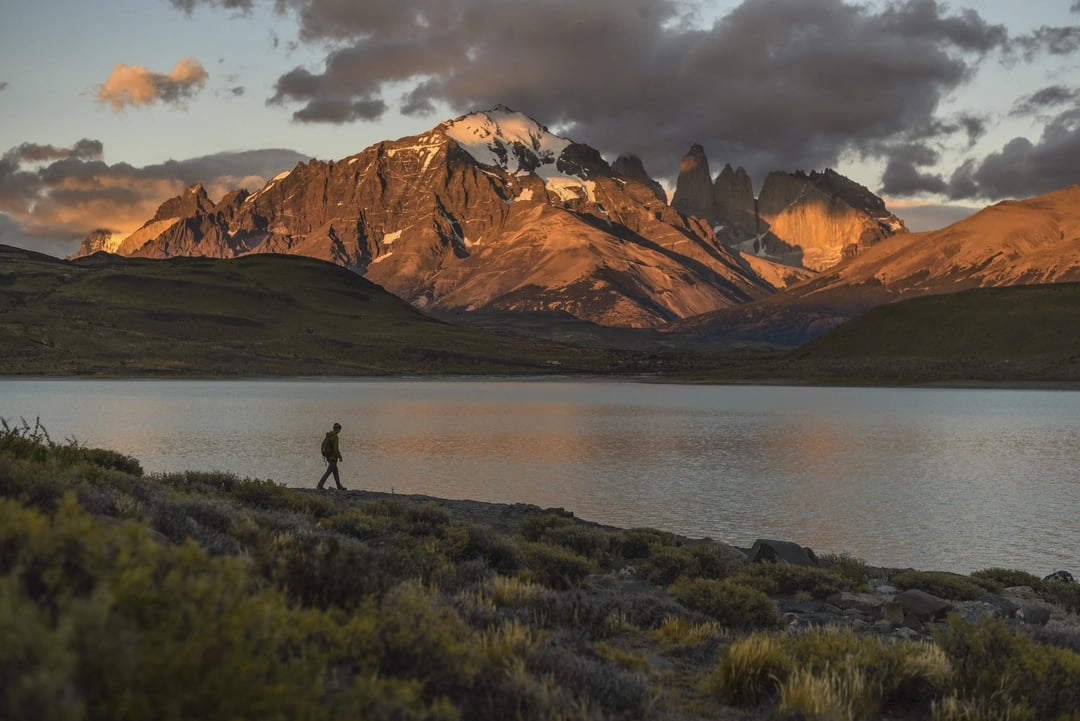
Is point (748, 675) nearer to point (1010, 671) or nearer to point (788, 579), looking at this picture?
point (1010, 671)

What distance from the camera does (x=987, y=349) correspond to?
17562 centimetres

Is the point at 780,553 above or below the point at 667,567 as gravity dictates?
below

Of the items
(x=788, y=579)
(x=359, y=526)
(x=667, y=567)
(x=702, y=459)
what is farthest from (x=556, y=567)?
(x=702, y=459)

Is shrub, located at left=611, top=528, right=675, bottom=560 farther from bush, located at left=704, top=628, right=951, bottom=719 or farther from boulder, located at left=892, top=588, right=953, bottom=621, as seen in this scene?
bush, located at left=704, top=628, right=951, bottom=719

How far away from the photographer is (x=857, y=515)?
32250mm

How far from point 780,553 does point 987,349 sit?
178632 mm

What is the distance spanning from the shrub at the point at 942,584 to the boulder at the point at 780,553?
2.00 m

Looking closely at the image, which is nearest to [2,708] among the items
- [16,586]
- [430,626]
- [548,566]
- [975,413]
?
[16,586]

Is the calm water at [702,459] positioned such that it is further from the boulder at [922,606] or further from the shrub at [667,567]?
the boulder at [922,606]

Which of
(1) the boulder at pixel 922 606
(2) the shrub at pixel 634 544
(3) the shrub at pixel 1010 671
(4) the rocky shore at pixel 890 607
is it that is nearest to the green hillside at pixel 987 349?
(4) the rocky shore at pixel 890 607

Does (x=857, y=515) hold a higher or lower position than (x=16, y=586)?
lower

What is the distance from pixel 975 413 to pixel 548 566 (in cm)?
8635

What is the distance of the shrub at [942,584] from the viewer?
672 inches

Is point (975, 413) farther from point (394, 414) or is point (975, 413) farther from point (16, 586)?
point (16, 586)
